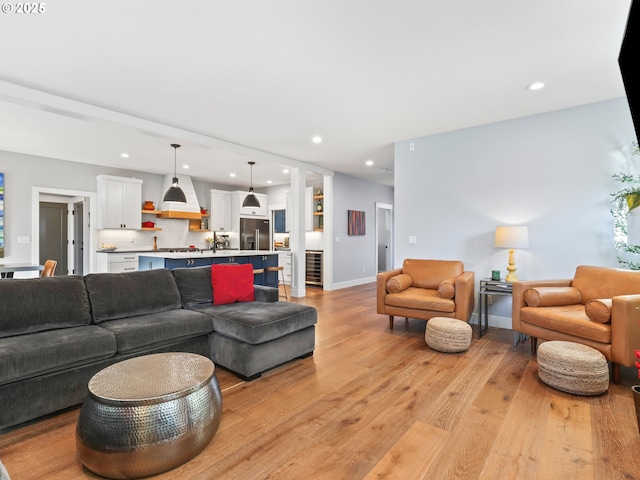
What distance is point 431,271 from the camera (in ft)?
14.2

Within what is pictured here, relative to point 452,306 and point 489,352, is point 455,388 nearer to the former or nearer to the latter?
point 489,352

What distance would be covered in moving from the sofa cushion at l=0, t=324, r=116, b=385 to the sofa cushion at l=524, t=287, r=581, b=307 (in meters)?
3.63

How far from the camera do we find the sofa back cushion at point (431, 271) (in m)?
4.21

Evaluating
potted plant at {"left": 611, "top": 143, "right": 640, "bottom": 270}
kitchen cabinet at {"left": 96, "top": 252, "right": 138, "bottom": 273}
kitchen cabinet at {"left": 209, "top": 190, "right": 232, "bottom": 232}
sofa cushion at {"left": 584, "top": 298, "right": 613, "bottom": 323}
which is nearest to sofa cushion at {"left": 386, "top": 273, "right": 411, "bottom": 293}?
sofa cushion at {"left": 584, "top": 298, "right": 613, "bottom": 323}

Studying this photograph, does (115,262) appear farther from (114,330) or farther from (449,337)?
(449,337)

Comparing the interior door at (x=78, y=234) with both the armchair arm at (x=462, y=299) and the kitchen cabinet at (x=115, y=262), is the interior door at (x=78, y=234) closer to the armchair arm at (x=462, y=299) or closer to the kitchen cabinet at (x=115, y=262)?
the kitchen cabinet at (x=115, y=262)

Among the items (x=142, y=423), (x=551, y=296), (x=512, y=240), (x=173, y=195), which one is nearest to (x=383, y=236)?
(x=512, y=240)

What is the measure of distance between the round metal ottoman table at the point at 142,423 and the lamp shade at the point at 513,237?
11.5 feet

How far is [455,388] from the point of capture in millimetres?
2496

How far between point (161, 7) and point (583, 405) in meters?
3.91

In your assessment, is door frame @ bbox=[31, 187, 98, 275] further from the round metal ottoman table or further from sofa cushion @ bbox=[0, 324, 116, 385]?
the round metal ottoman table

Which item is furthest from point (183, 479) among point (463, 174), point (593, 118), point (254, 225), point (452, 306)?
point (254, 225)

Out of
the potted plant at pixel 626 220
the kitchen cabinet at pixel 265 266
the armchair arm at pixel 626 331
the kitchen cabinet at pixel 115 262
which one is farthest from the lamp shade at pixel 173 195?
the potted plant at pixel 626 220

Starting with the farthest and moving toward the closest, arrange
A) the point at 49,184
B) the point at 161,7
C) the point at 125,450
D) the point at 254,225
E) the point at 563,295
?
the point at 254,225
the point at 49,184
the point at 563,295
the point at 161,7
the point at 125,450
